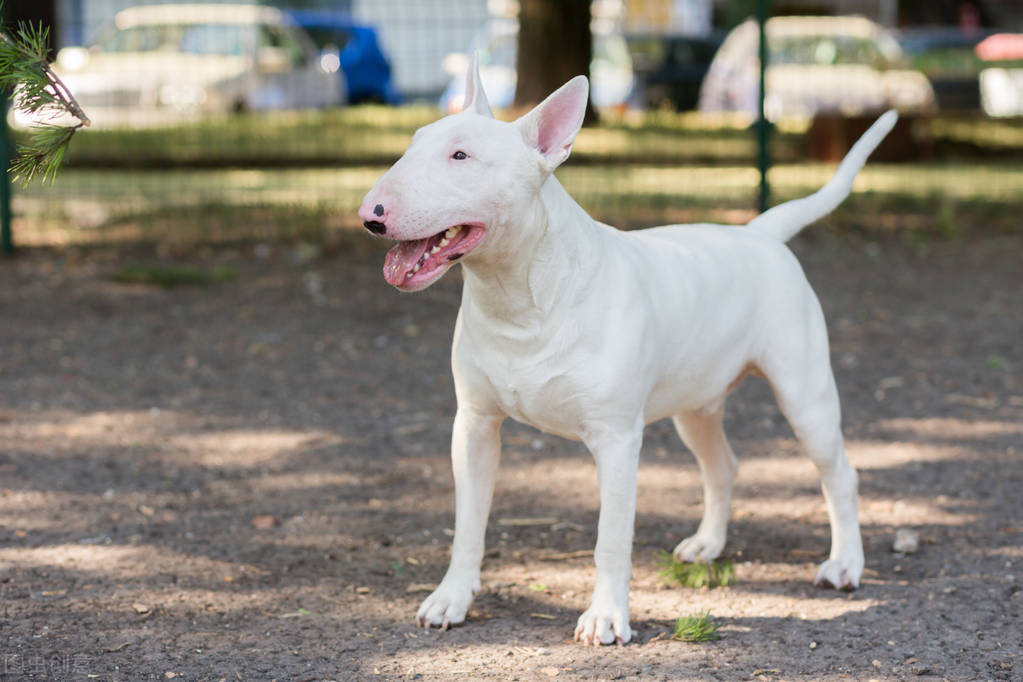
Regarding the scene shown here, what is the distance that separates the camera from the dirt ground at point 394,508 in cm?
337

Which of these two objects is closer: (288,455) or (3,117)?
(288,455)

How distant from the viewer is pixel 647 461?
511 cm

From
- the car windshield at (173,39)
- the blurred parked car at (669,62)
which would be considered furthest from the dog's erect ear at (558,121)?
the blurred parked car at (669,62)

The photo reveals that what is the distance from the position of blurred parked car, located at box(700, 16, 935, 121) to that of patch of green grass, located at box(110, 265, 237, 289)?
20.7ft

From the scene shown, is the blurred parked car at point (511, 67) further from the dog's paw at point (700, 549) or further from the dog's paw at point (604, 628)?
the dog's paw at point (604, 628)

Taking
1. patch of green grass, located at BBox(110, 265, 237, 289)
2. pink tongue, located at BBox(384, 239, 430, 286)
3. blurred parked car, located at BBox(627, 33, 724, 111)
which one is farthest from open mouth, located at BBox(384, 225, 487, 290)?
blurred parked car, located at BBox(627, 33, 724, 111)

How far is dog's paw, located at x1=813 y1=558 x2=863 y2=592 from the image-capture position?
3.83 meters

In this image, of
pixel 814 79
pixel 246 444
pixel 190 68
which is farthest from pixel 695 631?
pixel 814 79

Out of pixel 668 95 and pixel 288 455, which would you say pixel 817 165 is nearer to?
pixel 668 95

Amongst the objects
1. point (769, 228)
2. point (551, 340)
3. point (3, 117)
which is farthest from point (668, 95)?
point (551, 340)

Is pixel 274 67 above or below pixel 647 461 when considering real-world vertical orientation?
above

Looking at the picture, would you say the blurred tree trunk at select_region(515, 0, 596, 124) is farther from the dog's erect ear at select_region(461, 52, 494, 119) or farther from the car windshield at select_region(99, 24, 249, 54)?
the dog's erect ear at select_region(461, 52, 494, 119)

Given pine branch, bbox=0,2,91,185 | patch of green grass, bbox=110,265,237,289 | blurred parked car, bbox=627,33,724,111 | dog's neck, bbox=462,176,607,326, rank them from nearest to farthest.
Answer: pine branch, bbox=0,2,91,185 < dog's neck, bbox=462,176,607,326 < patch of green grass, bbox=110,265,237,289 < blurred parked car, bbox=627,33,724,111

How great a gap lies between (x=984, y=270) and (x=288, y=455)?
543cm
